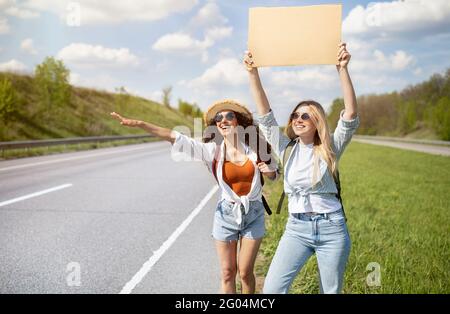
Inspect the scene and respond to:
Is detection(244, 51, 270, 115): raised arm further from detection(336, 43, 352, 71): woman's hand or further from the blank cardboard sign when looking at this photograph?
detection(336, 43, 352, 71): woman's hand

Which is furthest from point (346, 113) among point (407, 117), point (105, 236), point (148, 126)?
point (407, 117)

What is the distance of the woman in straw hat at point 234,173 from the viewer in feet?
9.75

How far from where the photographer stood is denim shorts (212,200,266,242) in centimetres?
301

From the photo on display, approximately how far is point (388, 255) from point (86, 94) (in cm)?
6629

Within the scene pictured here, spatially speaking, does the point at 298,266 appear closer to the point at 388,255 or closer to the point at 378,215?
the point at 388,255

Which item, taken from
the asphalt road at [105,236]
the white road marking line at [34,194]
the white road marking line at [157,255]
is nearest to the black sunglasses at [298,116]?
the asphalt road at [105,236]

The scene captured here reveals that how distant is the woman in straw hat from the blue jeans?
0.40m

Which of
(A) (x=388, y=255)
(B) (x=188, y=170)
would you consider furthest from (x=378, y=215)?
(B) (x=188, y=170)

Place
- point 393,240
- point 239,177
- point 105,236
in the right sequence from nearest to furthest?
point 239,177 → point 393,240 → point 105,236

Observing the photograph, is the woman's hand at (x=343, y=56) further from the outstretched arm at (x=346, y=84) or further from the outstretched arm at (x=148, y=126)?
the outstretched arm at (x=148, y=126)

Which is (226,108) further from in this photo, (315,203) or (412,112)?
(412,112)

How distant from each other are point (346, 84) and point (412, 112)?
52.4m

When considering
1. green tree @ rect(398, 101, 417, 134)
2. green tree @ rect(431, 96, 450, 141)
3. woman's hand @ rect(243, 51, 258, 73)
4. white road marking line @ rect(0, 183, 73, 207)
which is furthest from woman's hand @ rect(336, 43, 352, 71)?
green tree @ rect(398, 101, 417, 134)

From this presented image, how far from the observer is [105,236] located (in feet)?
20.2
